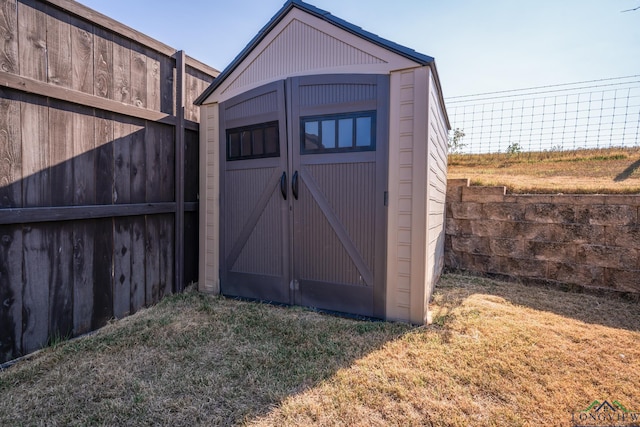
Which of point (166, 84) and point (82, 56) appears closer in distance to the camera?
point (82, 56)

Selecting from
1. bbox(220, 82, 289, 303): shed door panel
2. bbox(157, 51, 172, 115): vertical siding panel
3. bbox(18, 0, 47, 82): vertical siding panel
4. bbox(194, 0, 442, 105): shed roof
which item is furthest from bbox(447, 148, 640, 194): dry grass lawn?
bbox(18, 0, 47, 82): vertical siding panel

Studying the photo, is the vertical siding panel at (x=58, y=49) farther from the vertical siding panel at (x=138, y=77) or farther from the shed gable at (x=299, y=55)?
the shed gable at (x=299, y=55)

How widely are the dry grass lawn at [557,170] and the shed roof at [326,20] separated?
2576mm

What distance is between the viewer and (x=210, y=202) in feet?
11.1

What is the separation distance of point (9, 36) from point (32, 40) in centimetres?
12

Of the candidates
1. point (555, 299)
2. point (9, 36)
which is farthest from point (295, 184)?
point (555, 299)

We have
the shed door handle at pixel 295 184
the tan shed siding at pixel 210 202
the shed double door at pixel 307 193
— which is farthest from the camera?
the tan shed siding at pixel 210 202

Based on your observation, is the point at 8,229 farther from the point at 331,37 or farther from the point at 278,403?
the point at 331,37

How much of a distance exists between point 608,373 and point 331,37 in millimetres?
3177

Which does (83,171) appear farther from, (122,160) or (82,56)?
(82,56)

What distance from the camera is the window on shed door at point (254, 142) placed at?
302cm

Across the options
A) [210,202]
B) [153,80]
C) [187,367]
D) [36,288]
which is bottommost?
[187,367]

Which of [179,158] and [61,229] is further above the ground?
[179,158]


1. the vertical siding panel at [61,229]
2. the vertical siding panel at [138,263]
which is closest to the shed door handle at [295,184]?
the vertical siding panel at [138,263]
